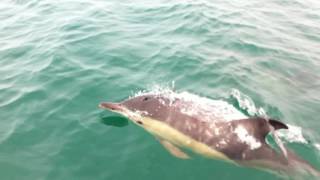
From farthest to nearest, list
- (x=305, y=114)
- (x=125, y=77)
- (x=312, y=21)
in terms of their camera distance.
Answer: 1. (x=312, y=21)
2. (x=125, y=77)
3. (x=305, y=114)

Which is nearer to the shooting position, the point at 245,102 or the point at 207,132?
the point at 207,132

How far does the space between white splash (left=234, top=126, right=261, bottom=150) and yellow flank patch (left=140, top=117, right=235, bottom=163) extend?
588 mm

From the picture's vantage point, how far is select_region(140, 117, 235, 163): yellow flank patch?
8648 millimetres

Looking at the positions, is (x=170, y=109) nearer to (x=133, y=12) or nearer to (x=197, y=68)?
(x=197, y=68)

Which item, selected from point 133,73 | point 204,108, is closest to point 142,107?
point 204,108

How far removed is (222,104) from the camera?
9.70 meters

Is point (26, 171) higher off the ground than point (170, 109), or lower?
lower

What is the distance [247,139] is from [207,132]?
0.85 meters

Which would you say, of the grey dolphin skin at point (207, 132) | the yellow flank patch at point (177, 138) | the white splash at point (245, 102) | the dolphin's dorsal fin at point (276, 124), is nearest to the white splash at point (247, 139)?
the grey dolphin skin at point (207, 132)

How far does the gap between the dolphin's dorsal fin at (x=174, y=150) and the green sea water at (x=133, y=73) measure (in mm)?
329

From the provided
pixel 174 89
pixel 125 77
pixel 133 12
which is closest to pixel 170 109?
pixel 174 89

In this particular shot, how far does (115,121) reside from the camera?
10.7 meters

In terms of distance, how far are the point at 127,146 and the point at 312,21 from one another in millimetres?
11461

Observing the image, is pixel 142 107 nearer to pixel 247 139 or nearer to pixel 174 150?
pixel 174 150
